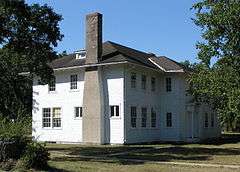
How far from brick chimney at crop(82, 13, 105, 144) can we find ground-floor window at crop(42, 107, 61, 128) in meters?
3.11

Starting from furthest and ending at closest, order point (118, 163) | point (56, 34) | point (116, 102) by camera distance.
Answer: point (116, 102), point (56, 34), point (118, 163)

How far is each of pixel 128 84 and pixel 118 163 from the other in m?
16.7

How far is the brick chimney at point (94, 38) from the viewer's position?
124 feet

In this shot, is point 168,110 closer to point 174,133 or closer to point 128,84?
point 174,133

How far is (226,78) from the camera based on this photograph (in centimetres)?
2172

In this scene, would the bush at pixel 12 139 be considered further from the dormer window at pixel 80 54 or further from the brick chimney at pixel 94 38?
the dormer window at pixel 80 54

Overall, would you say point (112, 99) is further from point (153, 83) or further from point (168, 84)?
point (168, 84)

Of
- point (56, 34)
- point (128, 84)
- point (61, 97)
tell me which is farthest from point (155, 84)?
point (56, 34)

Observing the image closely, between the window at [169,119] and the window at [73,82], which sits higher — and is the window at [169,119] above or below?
below

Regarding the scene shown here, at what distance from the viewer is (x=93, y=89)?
1508 inches

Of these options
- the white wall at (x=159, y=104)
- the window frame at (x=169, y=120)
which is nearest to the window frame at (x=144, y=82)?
the white wall at (x=159, y=104)

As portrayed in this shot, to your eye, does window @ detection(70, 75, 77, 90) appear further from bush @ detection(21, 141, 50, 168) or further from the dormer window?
bush @ detection(21, 141, 50, 168)

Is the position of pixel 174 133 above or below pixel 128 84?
below

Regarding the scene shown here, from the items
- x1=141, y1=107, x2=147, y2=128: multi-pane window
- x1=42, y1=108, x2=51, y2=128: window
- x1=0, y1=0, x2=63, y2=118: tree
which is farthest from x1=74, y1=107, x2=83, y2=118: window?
x1=0, y1=0, x2=63, y2=118: tree
